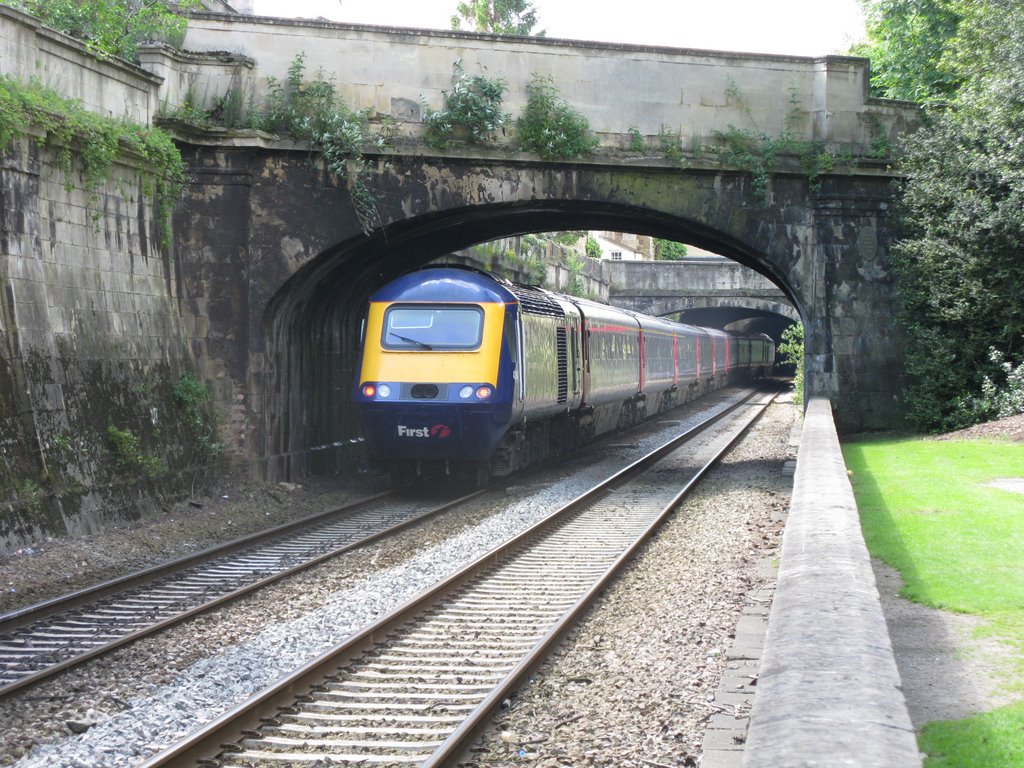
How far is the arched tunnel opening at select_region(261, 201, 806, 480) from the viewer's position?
17.3 m

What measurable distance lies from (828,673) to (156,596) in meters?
7.12

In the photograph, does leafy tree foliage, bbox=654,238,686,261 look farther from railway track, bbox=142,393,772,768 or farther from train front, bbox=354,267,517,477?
railway track, bbox=142,393,772,768

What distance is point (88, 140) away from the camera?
43.0 ft

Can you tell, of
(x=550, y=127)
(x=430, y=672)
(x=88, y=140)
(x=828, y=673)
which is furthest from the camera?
(x=550, y=127)

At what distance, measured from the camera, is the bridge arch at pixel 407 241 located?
16531 millimetres

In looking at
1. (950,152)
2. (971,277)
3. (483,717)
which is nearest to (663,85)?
(950,152)

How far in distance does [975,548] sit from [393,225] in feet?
34.9

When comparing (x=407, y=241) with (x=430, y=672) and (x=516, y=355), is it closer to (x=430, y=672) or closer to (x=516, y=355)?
(x=516, y=355)

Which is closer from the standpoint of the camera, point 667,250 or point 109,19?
point 109,19

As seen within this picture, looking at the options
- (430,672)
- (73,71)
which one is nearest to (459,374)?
(73,71)

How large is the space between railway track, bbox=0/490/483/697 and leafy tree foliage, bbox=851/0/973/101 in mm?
22655

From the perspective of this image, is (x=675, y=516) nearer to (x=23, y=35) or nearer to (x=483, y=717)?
(x=483, y=717)

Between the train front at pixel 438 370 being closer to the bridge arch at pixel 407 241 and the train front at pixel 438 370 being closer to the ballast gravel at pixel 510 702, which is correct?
the bridge arch at pixel 407 241

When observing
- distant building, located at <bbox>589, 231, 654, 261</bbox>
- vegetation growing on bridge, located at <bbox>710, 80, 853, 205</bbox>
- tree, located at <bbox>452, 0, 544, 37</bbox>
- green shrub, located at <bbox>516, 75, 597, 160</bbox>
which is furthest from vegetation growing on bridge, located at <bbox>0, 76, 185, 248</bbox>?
distant building, located at <bbox>589, 231, 654, 261</bbox>
